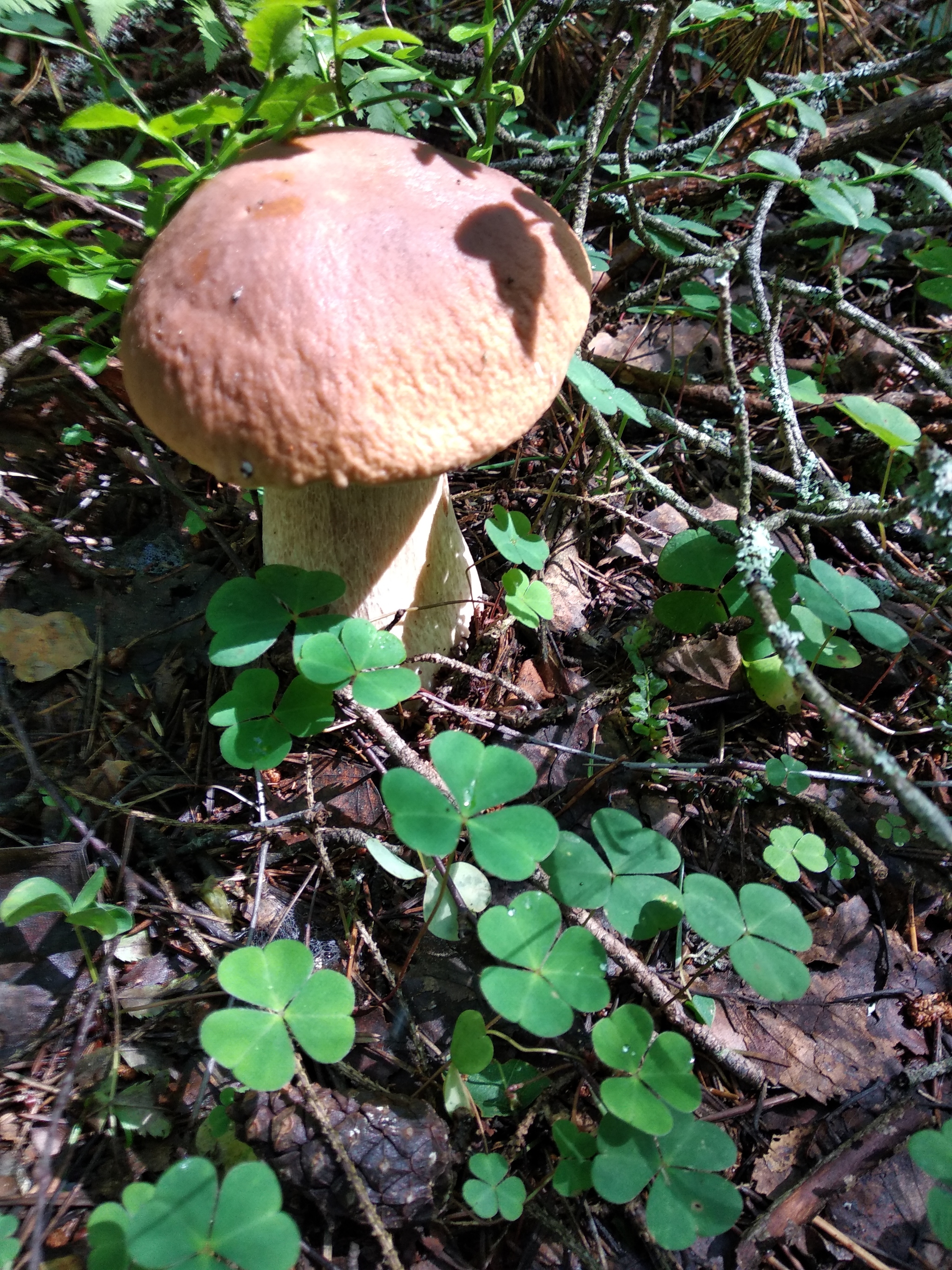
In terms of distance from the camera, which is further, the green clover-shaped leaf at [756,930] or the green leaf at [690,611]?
the green leaf at [690,611]

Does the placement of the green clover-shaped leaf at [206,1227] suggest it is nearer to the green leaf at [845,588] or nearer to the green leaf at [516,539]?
the green leaf at [516,539]

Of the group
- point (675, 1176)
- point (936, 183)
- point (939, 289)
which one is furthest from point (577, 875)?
point (939, 289)

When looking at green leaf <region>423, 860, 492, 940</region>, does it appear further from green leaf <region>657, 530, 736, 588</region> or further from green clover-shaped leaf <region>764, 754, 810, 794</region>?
green leaf <region>657, 530, 736, 588</region>

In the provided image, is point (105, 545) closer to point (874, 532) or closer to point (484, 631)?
point (484, 631)

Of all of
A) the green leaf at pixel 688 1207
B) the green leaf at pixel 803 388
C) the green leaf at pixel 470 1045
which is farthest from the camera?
the green leaf at pixel 803 388

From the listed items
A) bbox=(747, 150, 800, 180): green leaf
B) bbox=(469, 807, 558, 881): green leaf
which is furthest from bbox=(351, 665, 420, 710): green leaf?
bbox=(747, 150, 800, 180): green leaf

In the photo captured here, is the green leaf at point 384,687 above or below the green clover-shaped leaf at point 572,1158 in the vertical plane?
above

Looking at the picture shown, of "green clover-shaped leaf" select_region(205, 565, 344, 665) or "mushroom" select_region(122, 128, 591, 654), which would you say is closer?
"mushroom" select_region(122, 128, 591, 654)

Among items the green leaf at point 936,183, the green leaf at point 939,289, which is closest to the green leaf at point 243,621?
the green leaf at point 936,183
